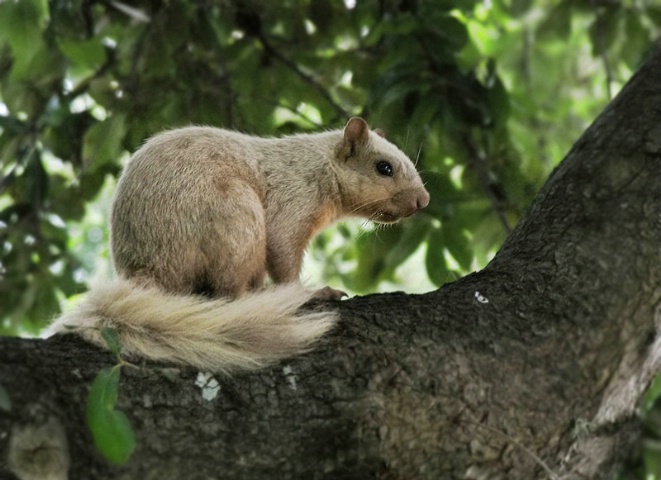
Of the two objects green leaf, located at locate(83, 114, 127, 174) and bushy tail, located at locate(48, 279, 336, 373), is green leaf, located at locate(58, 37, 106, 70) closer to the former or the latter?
green leaf, located at locate(83, 114, 127, 174)

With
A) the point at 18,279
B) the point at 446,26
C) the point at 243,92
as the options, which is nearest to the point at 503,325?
the point at 446,26

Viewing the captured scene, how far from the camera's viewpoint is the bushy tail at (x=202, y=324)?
2143mm

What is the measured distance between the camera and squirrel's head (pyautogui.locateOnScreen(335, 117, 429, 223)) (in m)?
3.59

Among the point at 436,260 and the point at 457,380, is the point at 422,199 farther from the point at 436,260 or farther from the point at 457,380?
the point at 457,380

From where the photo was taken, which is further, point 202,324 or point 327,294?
point 327,294

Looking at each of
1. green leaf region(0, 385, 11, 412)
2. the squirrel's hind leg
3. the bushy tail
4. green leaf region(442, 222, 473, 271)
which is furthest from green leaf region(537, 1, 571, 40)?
green leaf region(0, 385, 11, 412)

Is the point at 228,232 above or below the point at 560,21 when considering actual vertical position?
below

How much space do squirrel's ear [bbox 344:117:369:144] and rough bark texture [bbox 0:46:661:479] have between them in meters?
1.10

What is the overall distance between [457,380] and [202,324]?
69 cm

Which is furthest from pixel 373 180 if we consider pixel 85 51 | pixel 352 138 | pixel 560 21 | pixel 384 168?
pixel 560 21

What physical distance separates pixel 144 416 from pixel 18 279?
321cm

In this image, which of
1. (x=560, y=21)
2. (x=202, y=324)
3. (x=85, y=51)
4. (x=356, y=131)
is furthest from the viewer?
(x=560, y=21)

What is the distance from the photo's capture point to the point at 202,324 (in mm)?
2332

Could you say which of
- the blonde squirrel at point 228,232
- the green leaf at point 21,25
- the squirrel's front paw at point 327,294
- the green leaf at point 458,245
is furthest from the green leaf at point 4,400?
the green leaf at point 21,25
